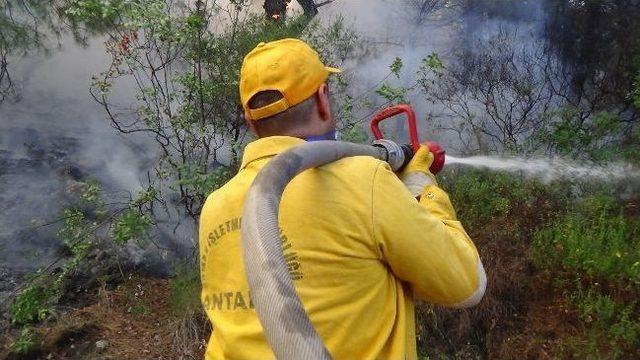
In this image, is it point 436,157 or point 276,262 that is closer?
point 276,262

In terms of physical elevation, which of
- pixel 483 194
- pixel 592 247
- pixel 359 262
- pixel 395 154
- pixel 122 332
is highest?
pixel 395 154

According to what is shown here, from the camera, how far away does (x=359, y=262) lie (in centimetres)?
151

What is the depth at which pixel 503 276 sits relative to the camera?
485cm

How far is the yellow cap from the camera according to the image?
65.4 inches

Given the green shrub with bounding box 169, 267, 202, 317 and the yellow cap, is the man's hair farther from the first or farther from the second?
the green shrub with bounding box 169, 267, 202, 317

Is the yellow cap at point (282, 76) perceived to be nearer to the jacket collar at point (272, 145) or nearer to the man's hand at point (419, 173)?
the jacket collar at point (272, 145)

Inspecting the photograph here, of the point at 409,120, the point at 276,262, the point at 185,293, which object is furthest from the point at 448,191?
the point at 276,262

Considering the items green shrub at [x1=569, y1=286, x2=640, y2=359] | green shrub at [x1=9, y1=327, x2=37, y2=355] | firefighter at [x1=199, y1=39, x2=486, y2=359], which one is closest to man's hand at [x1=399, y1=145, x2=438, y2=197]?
firefighter at [x1=199, y1=39, x2=486, y2=359]

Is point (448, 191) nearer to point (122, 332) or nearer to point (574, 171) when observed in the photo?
point (574, 171)

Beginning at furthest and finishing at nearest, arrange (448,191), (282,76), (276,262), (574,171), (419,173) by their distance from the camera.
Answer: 1. (574,171)
2. (448,191)
3. (419,173)
4. (282,76)
5. (276,262)

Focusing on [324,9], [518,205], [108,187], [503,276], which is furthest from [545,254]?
[324,9]

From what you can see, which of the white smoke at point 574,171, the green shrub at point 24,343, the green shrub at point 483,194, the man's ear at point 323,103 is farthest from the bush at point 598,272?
the green shrub at point 24,343

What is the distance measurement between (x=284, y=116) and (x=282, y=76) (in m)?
0.10

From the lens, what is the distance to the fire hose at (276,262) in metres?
1.09
